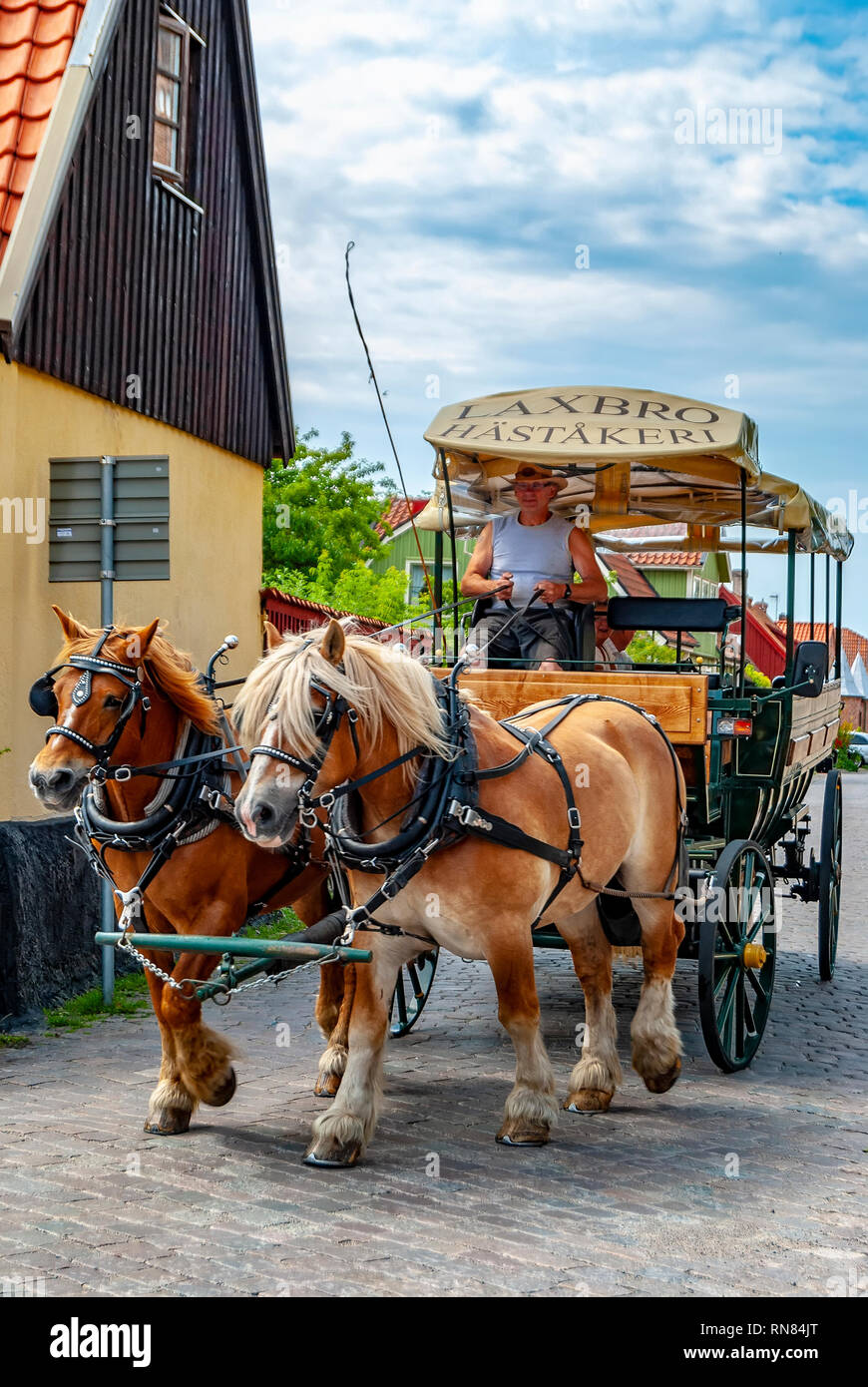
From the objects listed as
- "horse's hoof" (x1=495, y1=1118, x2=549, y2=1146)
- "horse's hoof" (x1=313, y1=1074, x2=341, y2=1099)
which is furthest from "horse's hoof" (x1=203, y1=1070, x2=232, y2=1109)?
"horse's hoof" (x1=495, y1=1118, x2=549, y2=1146)

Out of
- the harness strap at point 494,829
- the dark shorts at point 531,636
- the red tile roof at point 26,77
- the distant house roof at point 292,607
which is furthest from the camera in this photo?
the distant house roof at point 292,607

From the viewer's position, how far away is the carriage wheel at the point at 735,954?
5730 millimetres

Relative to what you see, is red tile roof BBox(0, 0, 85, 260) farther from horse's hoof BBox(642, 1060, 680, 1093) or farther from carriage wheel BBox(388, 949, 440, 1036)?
horse's hoof BBox(642, 1060, 680, 1093)

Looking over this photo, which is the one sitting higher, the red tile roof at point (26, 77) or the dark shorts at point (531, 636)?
the red tile roof at point (26, 77)

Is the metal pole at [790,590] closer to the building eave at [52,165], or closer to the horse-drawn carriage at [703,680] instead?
the horse-drawn carriage at [703,680]

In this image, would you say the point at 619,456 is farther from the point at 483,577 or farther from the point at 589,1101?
the point at 589,1101

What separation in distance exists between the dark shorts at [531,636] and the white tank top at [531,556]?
9 centimetres

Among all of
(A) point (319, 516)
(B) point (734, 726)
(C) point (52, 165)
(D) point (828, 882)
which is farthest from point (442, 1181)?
(A) point (319, 516)

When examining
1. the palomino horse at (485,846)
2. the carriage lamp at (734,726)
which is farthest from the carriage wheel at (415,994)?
the carriage lamp at (734,726)

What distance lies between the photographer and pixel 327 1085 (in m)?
5.68

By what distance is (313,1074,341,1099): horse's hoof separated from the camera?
223 inches
